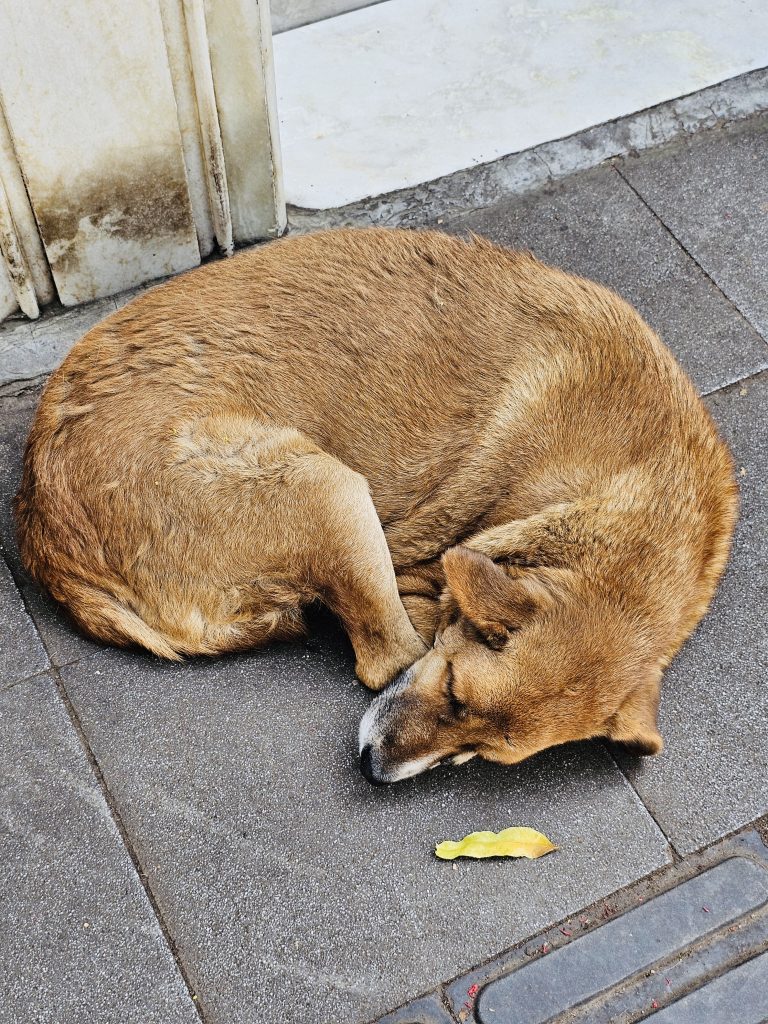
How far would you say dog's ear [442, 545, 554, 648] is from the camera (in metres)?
3.25

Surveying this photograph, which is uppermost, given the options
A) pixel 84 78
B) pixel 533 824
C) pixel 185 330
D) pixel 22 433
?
pixel 84 78

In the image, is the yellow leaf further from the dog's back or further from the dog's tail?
the dog's tail

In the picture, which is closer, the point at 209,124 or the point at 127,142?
the point at 127,142

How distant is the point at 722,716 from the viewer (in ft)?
12.6

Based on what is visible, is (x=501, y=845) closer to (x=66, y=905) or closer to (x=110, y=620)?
(x=66, y=905)

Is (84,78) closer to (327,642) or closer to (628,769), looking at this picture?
(327,642)

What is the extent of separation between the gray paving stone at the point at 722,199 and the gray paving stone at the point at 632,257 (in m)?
0.08

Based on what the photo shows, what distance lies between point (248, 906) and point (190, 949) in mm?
206

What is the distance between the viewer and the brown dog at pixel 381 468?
345 cm

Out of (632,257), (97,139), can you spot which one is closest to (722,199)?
(632,257)

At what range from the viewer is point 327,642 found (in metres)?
3.93

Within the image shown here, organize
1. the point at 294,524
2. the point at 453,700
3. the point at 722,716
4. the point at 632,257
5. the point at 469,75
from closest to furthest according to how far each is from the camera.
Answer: the point at 453,700 < the point at 294,524 < the point at 722,716 < the point at 632,257 < the point at 469,75

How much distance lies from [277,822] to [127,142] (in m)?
2.59

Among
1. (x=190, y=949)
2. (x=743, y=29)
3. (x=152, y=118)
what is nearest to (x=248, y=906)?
(x=190, y=949)
